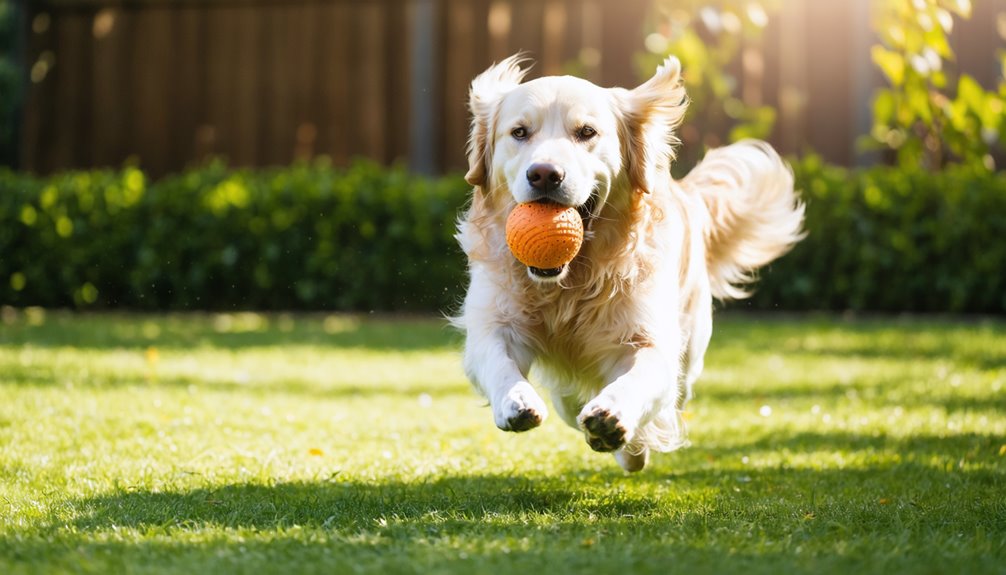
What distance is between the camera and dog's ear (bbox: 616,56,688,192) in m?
4.79

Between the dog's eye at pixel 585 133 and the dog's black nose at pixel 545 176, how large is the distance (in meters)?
0.31

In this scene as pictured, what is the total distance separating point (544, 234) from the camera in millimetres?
4266

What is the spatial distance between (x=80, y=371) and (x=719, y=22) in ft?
16.5

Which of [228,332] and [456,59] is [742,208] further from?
[456,59]

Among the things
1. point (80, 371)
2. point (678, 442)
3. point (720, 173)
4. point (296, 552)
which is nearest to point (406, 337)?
point (80, 371)

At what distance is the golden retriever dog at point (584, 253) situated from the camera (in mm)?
4418

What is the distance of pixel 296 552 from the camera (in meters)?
3.52

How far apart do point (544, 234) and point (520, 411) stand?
674 mm

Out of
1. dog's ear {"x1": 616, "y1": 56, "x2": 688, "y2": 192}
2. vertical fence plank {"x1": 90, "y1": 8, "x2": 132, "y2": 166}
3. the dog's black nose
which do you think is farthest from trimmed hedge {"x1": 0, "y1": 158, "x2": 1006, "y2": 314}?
the dog's black nose

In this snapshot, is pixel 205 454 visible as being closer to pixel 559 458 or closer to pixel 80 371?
pixel 559 458

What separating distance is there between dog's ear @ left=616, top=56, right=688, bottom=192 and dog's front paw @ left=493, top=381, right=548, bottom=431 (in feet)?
3.74

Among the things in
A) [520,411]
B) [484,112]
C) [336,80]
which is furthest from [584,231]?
[336,80]

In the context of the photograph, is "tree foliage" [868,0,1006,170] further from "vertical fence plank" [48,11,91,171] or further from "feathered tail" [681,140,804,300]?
"vertical fence plank" [48,11,91,171]

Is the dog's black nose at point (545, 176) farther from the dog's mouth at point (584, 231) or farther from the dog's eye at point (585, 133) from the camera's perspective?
the dog's eye at point (585, 133)
